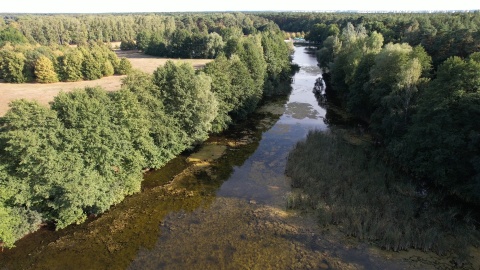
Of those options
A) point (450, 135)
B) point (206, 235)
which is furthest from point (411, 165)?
point (206, 235)

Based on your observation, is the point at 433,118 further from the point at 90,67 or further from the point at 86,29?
the point at 86,29

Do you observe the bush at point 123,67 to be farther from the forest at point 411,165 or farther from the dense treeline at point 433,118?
the dense treeline at point 433,118

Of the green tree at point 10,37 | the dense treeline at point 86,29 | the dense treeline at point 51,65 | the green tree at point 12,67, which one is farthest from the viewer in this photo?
the dense treeline at point 86,29

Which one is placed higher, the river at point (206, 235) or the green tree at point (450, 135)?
the green tree at point (450, 135)

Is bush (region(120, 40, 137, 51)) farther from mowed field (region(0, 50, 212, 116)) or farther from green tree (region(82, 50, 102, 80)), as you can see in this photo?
mowed field (region(0, 50, 212, 116))

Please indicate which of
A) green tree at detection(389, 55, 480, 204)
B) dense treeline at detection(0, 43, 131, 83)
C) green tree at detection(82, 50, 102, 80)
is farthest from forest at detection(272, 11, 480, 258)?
dense treeline at detection(0, 43, 131, 83)

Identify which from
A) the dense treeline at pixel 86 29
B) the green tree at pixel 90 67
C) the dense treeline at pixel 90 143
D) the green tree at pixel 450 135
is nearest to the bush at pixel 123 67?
the green tree at pixel 90 67
